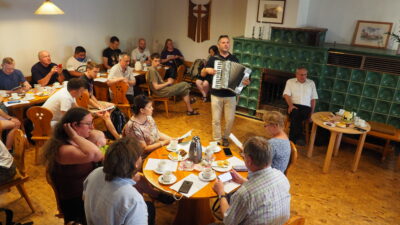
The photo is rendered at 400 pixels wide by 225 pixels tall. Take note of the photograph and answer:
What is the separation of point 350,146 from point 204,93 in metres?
3.00

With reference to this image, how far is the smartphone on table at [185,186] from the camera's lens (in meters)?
2.34

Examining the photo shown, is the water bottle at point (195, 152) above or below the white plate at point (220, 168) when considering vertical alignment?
above

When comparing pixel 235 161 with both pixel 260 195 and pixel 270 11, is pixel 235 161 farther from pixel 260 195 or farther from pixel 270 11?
pixel 270 11

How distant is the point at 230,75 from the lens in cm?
422

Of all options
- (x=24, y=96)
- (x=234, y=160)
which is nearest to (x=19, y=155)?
(x=24, y=96)

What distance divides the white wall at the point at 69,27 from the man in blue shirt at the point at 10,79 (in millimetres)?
777

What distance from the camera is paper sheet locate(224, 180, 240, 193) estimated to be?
2374 mm

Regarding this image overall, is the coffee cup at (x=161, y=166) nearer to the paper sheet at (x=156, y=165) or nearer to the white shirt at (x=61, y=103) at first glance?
the paper sheet at (x=156, y=165)

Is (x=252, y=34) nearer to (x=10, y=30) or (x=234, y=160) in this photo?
(x=234, y=160)

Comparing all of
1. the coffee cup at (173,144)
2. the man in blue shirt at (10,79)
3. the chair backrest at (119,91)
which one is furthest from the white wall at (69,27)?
the coffee cup at (173,144)

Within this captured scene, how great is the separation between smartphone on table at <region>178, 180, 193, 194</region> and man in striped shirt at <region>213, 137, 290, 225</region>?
1.61ft

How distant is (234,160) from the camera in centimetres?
283

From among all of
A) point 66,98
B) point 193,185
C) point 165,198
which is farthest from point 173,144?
point 66,98

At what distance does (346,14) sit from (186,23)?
3554 millimetres
